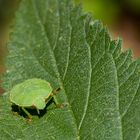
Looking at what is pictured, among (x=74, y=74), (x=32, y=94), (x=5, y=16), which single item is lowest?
(x=5, y=16)

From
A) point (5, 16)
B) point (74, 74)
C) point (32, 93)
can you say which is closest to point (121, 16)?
point (5, 16)

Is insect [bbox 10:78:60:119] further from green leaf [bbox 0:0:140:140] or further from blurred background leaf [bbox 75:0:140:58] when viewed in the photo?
blurred background leaf [bbox 75:0:140:58]

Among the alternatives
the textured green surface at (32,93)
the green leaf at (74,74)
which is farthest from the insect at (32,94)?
the green leaf at (74,74)

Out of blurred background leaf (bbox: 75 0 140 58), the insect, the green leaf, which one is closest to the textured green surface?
the insect

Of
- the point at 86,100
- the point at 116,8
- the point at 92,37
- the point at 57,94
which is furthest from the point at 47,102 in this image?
the point at 116,8

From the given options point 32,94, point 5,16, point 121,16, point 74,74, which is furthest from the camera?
point 121,16

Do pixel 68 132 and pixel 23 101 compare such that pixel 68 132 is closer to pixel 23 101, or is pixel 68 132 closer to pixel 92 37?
pixel 23 101

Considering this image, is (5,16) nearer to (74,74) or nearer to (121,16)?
(121,16)
